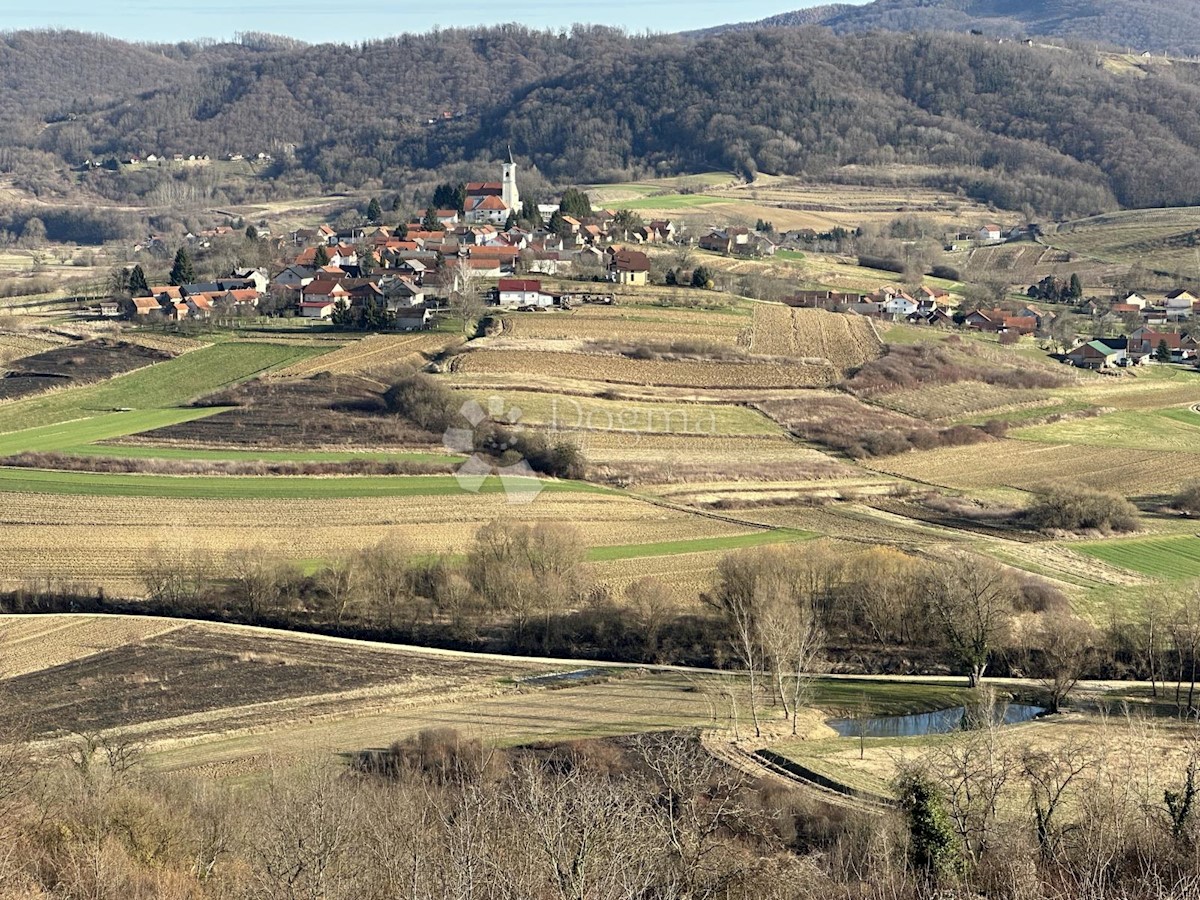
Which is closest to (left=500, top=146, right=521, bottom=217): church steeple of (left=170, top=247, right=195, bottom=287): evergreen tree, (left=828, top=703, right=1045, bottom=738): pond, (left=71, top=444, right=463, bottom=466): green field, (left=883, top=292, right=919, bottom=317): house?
(left=170, top=247, right=195, bottom=287): evergreen tree

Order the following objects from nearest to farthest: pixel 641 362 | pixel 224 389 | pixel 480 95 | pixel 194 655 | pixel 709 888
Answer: pixel 709 888 → pixel 194 655 → pixel 224 389 → pixel 641 362 → pixel 480 95

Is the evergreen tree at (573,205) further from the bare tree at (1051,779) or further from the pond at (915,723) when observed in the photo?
the bare tree at (1051,779)

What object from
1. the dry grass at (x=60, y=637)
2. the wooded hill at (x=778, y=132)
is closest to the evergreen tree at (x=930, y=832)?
the dry grass at (x=60, y=637)

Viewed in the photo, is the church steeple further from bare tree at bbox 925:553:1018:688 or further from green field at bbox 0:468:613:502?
bare tree at bbox 925:553:1018:688

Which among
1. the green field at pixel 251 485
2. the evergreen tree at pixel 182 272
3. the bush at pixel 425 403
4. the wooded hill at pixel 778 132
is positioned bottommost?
the green field at pixel 251 485

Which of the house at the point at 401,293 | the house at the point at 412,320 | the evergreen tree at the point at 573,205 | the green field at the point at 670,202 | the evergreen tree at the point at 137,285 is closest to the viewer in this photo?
the house at the point at 412,320

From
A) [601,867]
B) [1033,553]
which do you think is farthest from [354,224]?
[601,867]

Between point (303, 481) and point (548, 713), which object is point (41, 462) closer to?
point (303, 481)
